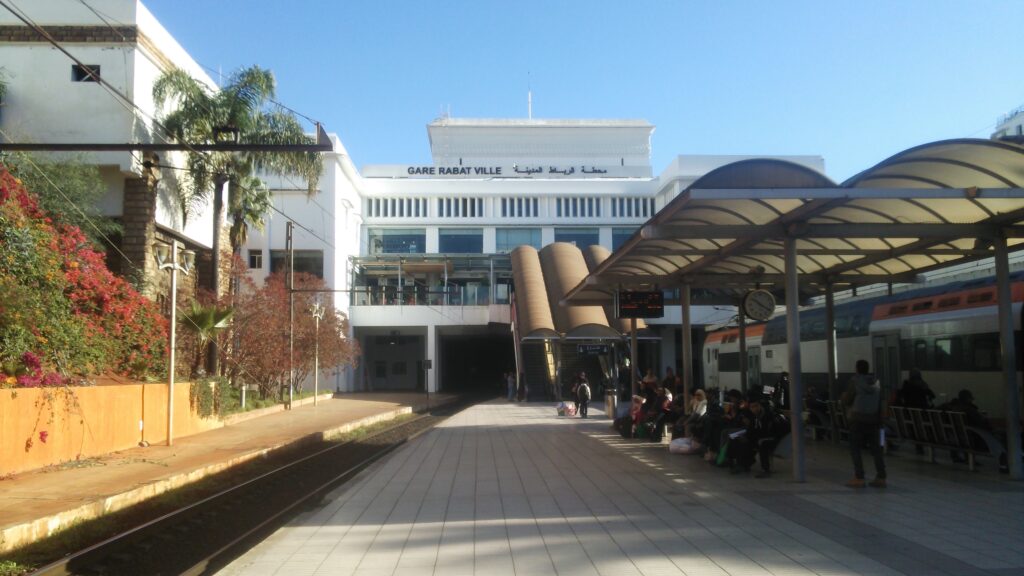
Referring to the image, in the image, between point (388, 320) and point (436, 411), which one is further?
point (388, 320)

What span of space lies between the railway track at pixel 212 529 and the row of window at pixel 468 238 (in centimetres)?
4693

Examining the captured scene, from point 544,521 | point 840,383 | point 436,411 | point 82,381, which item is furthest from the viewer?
point 436,411

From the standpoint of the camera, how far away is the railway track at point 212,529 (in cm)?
873

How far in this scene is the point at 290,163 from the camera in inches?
1310

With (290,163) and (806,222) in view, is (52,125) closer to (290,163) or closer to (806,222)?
(290,163)

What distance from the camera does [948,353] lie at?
16797 mm

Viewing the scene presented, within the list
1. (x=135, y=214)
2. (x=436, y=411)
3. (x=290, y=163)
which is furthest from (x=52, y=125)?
(x=436, y=411)

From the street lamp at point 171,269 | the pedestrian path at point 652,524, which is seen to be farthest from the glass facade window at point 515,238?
the pedestrian path at point 652,524

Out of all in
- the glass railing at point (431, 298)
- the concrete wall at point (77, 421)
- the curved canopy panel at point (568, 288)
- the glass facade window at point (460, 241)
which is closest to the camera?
the concrete wall at point (77, 421)

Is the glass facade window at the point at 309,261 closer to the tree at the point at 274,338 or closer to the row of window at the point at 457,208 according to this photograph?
the tree at the point at 274,338

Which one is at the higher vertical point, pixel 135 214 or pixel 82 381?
pixel 135 214

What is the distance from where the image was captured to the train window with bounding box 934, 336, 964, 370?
1648cm

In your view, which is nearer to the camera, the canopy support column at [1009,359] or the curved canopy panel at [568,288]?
the canopy support column at [1009,359]

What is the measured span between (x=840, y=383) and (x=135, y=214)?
79.5 ft
